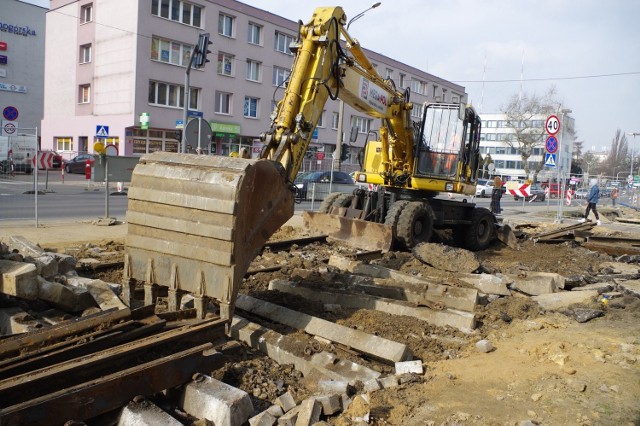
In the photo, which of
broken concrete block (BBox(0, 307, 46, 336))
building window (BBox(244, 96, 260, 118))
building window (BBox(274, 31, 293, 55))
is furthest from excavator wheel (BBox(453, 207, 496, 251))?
building window (BBox(274, 31, 293, 55))

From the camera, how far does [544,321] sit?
656cm

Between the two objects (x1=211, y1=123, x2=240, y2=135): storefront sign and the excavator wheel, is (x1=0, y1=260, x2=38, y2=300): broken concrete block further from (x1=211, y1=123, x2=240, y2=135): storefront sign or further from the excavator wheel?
(x1=211, y1=123, x2=240, y2=135): storefront sign

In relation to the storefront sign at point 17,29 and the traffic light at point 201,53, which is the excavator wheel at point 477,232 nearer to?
the traffic light at point 201,53

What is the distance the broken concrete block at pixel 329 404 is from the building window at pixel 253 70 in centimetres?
3838

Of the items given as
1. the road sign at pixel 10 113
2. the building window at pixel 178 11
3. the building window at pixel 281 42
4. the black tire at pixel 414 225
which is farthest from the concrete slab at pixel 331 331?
the building window at pixel 281 42

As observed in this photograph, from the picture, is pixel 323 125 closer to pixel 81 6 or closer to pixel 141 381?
pixel 81 6

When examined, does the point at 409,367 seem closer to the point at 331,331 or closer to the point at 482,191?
the point at 331,331

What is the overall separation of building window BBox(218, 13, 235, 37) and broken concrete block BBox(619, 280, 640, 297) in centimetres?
3394

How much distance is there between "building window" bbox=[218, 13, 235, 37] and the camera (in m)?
37.9

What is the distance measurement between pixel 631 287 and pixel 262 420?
708 centimetres

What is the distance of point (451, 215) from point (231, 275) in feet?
28.5

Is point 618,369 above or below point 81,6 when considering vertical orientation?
below

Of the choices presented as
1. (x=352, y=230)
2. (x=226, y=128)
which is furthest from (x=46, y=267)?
(x=226, y=128)

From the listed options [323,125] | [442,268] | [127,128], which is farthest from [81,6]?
[442,268]
